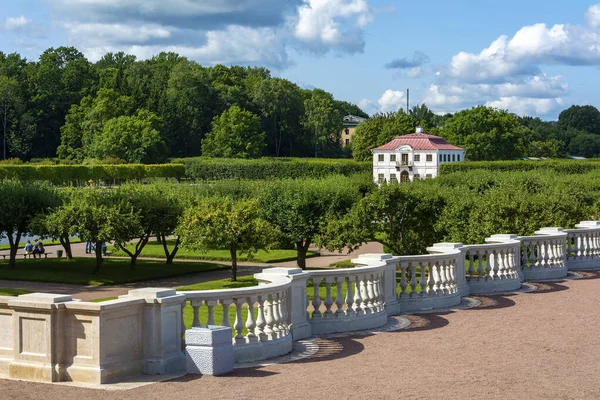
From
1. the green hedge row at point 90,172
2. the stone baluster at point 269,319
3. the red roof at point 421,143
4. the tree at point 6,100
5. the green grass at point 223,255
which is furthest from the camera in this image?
the tree at point 6,100

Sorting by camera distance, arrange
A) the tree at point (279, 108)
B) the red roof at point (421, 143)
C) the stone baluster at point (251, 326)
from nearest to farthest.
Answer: the stone baluster at point (251, 326), the red roof at point (421, 143), the tree at point (279, 108)

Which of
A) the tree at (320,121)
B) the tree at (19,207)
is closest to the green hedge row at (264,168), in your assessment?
the tree at (320,121)

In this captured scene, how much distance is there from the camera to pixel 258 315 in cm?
1405

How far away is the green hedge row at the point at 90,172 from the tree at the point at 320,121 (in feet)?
86.4

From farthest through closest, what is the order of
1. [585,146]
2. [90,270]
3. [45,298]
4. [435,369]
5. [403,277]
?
[585,146], [90,270], [403,277], [435,369], [45,298]

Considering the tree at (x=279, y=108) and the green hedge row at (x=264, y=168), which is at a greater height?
the tree at (x=279, y=108)

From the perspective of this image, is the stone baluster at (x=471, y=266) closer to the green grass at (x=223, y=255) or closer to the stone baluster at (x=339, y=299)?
the stone baluster at (x=339, y=299)

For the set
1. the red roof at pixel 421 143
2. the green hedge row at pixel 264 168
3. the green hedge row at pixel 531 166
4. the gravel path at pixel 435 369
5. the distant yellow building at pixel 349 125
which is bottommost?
the gravel path at pixel 435 369

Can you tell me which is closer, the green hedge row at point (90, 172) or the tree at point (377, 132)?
the green hedge row at point (90, 172)

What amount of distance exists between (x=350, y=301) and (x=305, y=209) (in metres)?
22.4

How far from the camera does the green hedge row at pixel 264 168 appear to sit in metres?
106

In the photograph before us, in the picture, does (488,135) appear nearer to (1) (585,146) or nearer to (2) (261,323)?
(1) (585,146)

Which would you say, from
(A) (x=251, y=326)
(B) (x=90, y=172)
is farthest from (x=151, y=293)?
(B) (x=90, y=172)

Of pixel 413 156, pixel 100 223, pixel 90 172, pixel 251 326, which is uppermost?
pixel 413 156
